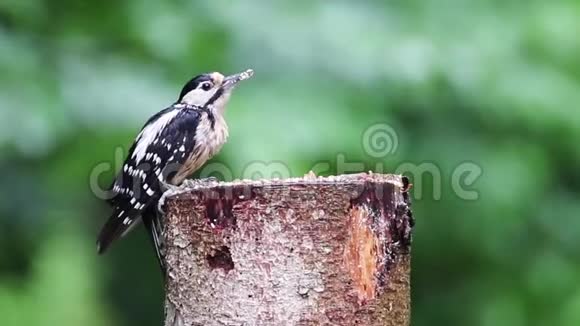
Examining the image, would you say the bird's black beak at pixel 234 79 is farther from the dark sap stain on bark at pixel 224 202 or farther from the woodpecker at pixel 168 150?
the dark sap stain on bark at pixel 224 202

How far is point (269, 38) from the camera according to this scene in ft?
15.9

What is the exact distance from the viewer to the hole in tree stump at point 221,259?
2947 millimetres

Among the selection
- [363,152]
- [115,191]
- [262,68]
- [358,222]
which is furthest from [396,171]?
[358,222]

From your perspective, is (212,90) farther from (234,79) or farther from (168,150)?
(168,150)

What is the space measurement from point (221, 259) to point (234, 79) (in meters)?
1.80

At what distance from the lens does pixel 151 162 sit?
4.44 m

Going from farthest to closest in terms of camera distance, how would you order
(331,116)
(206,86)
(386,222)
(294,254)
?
(206,86) → (331,116) → (386,222) → (294,254)

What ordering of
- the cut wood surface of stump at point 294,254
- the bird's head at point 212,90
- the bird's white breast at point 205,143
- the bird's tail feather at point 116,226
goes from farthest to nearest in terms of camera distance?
the bird's head at point 212,90, the bird's white breast at point 205,143, the bird's tail feather at point 116,226, the cut wood surface of stump at point 294,254

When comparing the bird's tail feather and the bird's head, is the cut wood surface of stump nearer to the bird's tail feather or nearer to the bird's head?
the bird's tail feather

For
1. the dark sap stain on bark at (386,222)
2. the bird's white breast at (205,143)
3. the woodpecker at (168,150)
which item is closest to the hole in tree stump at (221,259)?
the dark sap stain on bark at (386,222)

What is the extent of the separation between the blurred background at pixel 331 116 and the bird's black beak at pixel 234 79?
0.07 meters

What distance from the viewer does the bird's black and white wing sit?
4.20 meters

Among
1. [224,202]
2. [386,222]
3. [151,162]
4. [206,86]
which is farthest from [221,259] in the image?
[206,86]

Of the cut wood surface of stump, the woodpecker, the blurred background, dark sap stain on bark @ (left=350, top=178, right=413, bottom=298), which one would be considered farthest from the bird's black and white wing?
dark sap stain on bark @ (left=350, top=178, right=413, bottom=298)
